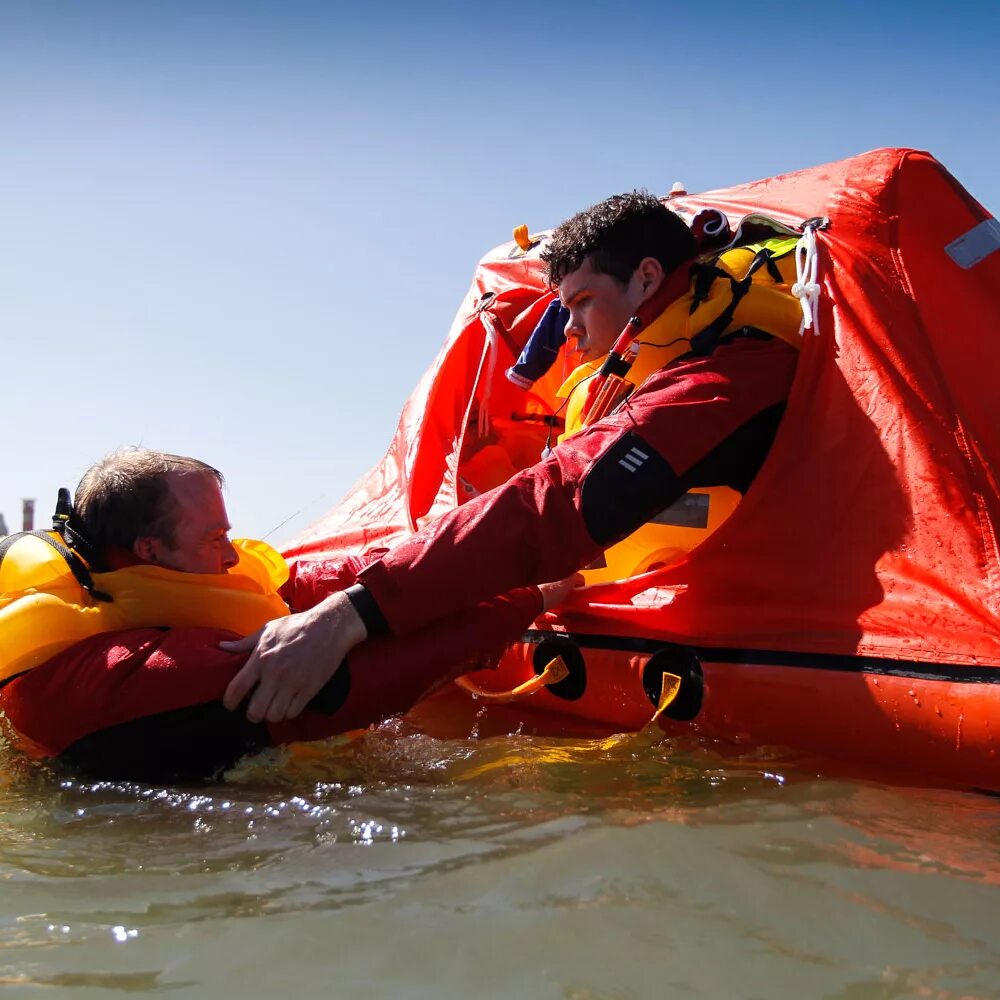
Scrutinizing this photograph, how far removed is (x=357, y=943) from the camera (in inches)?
59.9

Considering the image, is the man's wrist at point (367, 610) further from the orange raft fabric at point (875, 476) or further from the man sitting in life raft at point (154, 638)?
the orange raft fabric at point (875, 476)

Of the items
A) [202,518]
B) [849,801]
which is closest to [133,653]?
[202,518]

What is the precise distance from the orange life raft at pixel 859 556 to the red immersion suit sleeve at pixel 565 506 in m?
0.24

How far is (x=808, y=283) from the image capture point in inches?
111

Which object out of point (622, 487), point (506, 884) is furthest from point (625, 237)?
point (506, 884)

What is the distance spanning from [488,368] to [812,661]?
2.12m

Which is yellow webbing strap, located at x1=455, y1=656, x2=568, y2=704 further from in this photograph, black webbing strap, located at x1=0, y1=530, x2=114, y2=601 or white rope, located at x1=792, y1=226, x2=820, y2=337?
white rope, located at x1=792, y1=226, x2=820, y2=337

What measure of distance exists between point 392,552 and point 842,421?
1147 mm

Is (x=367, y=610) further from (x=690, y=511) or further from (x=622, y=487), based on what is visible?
(x=690, y=511)

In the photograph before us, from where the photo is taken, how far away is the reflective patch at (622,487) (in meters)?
2.54

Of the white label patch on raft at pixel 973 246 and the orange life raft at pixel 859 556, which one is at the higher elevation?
the white label patch on raft at pixel 973 246

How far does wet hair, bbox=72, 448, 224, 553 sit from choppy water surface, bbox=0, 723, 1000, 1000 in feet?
1.84

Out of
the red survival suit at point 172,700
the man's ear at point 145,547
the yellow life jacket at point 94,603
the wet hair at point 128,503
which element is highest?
the wet hair at point 128,503

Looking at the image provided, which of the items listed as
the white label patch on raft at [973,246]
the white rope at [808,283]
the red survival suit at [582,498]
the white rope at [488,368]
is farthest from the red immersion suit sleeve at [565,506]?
the white rope at [488,368]
